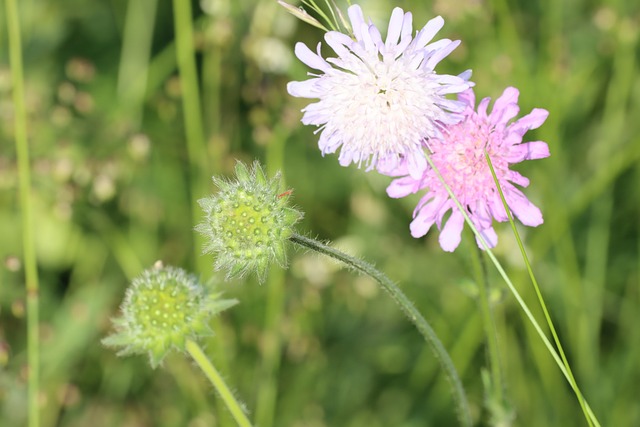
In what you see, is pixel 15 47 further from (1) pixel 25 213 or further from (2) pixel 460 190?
(2) pixel 460 190

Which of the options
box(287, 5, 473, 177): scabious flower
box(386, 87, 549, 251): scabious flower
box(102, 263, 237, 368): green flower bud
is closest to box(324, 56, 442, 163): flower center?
box(287, 5, 473, 177): scabious flower

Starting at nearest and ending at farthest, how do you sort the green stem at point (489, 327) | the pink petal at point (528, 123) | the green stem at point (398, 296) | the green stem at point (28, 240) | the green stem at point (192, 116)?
the green stem at point (398, 296), the pink petal at point (528, 123), the green stem at point (489, 327), the green stem at point (28, 240), the green stem at point (192, 116)

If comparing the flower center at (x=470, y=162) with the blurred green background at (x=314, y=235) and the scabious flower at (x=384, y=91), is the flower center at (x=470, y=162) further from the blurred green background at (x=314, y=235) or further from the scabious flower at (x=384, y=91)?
the blurred green background at (x=314, y=235)

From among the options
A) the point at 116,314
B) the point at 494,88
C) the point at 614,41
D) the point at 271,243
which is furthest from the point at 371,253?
the point at 271,243

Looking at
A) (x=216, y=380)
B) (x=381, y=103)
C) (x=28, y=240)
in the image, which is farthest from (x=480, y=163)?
(x=28, y=240)

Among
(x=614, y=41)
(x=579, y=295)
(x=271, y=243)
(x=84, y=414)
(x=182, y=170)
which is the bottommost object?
(x=579, y=295)

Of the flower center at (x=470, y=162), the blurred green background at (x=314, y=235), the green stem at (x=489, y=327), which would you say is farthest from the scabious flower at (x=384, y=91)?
the blurred green background at (x=314, y=235)

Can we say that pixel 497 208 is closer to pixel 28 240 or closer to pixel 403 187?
pixel 403 187
